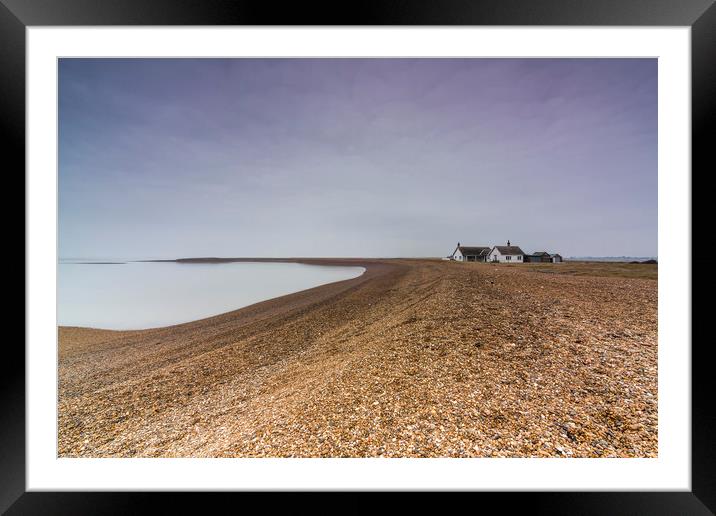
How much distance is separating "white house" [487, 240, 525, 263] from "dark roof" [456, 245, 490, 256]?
73 centimetres

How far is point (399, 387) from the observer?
2686 millimetres

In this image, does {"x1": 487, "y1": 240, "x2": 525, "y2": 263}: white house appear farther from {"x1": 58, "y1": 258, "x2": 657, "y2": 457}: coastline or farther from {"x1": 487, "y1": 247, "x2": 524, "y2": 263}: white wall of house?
{"x1": 58, "y1": 258, "x2": 657, "y2": 457}: coastline

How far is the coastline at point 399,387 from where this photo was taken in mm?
2078

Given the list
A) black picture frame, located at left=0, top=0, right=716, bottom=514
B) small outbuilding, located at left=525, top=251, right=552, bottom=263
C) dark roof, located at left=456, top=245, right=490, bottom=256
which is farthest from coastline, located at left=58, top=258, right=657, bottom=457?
dark roof, located at left=456, top=245, right=490, bottom=256

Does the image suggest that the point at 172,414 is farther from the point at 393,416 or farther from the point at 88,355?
the point at 88,355

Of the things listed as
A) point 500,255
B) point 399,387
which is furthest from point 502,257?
point 399,387

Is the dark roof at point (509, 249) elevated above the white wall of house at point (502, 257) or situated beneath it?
elevated above

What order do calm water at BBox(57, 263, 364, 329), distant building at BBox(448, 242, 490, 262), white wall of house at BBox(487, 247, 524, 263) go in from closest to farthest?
calm water at BBox(57, 263, 364, 329) → white wall of house at BBox(487, 247, 524, 263) → distant building at BBox(448, 242, 490, 262)

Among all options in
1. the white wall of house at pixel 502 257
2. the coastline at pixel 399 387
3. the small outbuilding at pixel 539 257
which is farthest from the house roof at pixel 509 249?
the coastline at pixel 399 387

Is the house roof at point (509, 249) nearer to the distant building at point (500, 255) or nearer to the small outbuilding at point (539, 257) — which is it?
the distant building at point (500, 255)

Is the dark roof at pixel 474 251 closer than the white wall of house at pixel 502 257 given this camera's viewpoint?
No

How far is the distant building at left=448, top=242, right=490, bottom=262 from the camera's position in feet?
91.7
